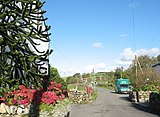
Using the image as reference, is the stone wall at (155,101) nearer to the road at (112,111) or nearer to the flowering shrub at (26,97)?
the road at (112,111)

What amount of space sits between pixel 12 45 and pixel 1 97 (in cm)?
397

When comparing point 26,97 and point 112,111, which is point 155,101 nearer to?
point 112,111

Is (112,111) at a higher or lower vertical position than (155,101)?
lower

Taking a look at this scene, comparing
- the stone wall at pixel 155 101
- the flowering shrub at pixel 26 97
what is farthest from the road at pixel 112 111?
the flowering shrub at pixel 26 97

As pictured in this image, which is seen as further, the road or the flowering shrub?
the road

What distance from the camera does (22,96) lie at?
12.0 m

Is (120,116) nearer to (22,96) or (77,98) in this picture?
(22,96)

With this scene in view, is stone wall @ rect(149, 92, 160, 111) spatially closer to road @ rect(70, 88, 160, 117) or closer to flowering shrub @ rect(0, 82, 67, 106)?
road @ rect(70, 88, 160, 117)

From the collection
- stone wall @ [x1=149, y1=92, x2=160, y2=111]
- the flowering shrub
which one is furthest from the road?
the flowering shrub

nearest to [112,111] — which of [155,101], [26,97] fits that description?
[155,101]

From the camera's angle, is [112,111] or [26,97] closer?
[26,97]

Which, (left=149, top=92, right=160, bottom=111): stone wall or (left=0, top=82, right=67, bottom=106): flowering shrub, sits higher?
(left=0, top=82, right=67, bottom=106): flowering shrub

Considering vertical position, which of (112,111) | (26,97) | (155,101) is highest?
(26,97)

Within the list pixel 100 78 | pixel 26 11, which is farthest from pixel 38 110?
pixel 100 78
